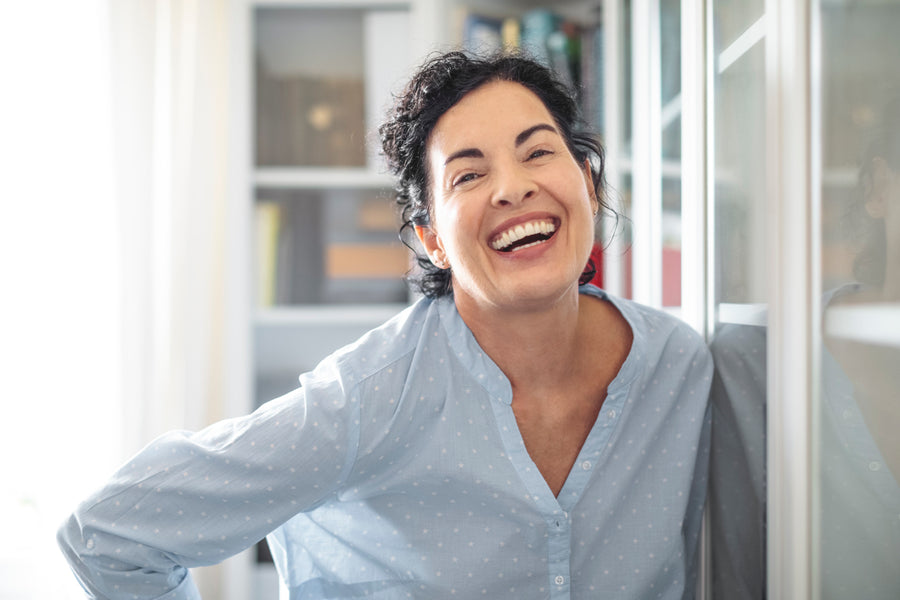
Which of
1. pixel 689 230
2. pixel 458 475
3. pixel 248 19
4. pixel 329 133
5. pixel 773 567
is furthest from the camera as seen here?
pixel 329 133

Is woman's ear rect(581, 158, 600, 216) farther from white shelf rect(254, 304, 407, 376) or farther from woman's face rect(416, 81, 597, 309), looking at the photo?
white shelf rect(254, 304, 407, 376)

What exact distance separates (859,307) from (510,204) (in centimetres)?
44

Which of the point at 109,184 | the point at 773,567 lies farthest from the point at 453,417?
the point at 109,184

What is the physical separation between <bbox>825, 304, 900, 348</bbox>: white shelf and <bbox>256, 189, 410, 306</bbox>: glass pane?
126cm

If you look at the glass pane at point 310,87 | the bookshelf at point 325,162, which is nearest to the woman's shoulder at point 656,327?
the bookshelf at point 325,162

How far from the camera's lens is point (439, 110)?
1045 mm

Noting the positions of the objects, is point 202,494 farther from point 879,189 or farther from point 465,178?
point 879,189

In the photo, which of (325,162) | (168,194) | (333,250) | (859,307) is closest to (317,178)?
(325,162)

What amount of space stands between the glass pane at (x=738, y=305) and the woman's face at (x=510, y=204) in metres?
0.20

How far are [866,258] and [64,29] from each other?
1.53m

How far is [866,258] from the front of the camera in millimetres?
690

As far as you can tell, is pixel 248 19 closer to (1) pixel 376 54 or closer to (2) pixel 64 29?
(1) pixel 376 54

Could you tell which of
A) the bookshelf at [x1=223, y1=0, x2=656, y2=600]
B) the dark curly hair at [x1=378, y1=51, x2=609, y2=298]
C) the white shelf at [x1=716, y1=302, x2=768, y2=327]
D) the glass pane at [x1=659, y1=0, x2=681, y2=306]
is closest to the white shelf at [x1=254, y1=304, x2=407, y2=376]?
the bookshelf at [x1=223, y1=0, x2=656, y2=600]

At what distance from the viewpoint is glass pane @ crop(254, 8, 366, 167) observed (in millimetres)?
1863
